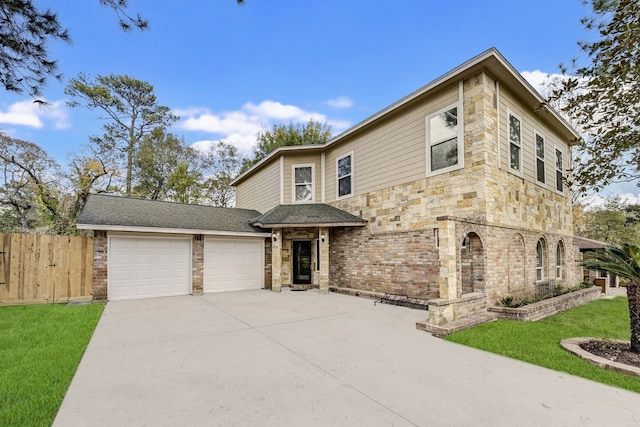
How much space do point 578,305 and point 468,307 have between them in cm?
541

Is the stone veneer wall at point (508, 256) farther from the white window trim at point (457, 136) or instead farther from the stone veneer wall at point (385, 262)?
the white window trim at point (457, 136)

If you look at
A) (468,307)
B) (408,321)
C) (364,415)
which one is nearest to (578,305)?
(468,307)

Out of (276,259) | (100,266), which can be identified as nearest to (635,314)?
(276,259)

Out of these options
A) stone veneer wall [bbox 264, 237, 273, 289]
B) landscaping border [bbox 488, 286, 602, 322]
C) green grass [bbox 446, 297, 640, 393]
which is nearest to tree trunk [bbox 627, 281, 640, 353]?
green grass [bbox 446, 297, 640, 393]

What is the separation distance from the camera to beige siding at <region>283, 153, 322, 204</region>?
12.7 metres

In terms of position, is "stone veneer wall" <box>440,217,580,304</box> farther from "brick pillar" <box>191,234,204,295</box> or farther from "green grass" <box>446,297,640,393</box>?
"brick pillar" <box>191,234,204,295</box>

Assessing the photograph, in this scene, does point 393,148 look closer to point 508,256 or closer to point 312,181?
point 312,181

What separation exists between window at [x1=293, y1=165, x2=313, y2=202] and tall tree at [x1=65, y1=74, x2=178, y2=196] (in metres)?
13.9

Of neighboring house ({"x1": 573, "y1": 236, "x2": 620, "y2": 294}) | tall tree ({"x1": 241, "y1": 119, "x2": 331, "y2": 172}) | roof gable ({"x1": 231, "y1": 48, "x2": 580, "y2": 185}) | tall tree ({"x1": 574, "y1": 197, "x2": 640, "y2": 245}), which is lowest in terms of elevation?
neighboring house ({"x1": 573, "y1": 236, "x2": 620, "y2": 294})

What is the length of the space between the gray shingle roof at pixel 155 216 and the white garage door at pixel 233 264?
63 cm

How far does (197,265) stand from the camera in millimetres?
10648

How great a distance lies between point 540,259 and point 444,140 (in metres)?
5.32

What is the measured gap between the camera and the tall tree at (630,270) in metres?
4.35

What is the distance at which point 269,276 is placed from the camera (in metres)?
12.2
